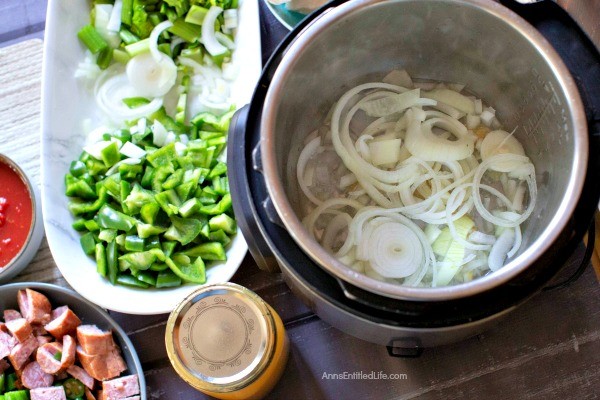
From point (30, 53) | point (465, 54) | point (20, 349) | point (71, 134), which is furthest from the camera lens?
point (30, 53)

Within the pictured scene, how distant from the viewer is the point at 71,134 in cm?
116

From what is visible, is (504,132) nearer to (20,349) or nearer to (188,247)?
(188,247)

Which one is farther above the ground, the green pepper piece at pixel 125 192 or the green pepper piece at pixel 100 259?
the green pepper piece at pixel 125 192

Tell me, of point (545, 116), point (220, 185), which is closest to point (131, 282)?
point (220, 185)

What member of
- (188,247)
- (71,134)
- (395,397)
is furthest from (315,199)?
(71,134)

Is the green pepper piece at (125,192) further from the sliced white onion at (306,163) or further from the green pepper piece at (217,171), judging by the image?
the sliced white onion at (306,163)

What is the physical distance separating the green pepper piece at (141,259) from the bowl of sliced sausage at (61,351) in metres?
0.10

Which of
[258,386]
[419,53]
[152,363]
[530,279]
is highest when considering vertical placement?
[419,53]

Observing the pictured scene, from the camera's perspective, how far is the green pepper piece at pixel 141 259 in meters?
1.06

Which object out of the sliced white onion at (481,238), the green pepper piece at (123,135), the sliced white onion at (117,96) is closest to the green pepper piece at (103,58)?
the sliced white onion at (117,96)

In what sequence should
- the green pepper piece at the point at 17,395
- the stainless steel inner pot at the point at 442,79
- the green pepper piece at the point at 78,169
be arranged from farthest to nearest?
the green pepper piece at the point at 78,169
the green pepper piece at the point at 17,395
the stainless steel inner pot at the point at 442,79

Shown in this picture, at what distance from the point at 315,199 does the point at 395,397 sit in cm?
38

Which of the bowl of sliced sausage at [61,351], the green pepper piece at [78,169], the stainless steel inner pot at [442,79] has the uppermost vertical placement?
the stainless steel inner pot at [442,79]

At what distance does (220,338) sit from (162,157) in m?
0.37
